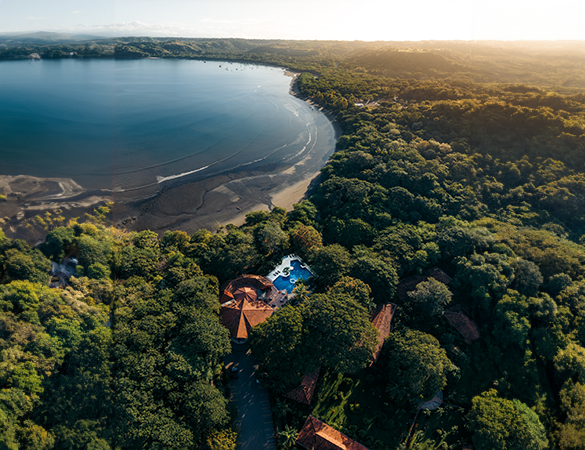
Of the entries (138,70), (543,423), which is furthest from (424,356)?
(138,70)

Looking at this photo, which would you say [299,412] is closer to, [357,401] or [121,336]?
[357,401]

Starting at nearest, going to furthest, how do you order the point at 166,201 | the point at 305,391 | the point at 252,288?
the point at 305,391
the point at 252,288
the point at 166,201

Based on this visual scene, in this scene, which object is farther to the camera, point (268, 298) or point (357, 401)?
point (268, 298)

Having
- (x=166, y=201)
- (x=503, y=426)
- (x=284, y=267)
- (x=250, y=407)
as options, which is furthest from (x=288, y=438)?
(x=166, y=201)

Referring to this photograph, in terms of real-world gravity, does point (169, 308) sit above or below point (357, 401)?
above

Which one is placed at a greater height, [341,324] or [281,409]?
[341,324]

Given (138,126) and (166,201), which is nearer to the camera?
(166,201)

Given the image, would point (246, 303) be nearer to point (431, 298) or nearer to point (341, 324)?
point (341, 324)
